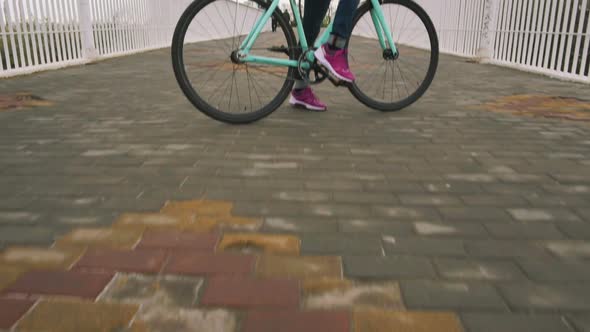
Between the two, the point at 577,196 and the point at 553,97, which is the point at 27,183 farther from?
the point at 553,97

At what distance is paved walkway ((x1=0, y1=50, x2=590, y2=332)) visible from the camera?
4.25 feet

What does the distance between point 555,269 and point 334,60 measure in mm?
2240

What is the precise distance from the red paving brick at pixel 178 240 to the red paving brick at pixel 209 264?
6 cm

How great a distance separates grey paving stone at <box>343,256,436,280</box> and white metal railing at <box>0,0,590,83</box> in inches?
148

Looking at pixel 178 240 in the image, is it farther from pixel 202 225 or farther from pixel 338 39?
pixel 338 39

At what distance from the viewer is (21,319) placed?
4.06ft

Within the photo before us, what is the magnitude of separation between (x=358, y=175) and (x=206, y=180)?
0.72 m

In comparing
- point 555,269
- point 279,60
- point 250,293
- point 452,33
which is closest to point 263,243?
point 250,293

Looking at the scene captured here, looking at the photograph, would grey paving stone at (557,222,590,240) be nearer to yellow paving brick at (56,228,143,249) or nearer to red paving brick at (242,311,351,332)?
red paving brick at (242,311,351,332)

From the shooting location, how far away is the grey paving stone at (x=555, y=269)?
1.48 m

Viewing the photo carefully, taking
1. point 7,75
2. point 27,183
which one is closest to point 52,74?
point 7,75

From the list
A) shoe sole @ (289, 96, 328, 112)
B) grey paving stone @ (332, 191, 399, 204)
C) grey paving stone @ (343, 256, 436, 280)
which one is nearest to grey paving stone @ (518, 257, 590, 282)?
grey paving stone @ (343, 256, 436, 280)

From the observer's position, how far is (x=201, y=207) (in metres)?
2.00

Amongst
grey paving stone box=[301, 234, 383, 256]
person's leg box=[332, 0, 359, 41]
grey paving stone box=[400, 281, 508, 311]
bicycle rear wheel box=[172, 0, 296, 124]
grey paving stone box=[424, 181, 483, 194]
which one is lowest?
grey paving stone box=[400, 281, 508, 311]
